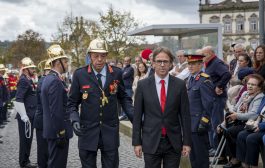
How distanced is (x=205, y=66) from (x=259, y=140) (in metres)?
2.97

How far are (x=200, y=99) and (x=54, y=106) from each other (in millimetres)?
2206

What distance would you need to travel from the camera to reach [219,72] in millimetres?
9914

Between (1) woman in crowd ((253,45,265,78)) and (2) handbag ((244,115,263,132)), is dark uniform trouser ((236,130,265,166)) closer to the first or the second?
(2) handbag ((244,115,263,132))

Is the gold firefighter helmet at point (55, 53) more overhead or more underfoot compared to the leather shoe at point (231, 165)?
more overhead

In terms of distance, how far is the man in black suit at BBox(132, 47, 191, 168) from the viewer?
5.64m

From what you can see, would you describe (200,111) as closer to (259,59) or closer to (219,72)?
(259,59)

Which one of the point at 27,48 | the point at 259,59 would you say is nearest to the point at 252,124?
the point at 259,59

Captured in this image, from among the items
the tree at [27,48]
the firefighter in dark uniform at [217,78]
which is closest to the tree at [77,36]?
the tree at [27,48]

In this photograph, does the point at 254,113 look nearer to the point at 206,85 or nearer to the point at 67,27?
the point at 206,85

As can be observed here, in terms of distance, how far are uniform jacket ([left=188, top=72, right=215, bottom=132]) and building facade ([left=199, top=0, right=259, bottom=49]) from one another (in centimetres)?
8689

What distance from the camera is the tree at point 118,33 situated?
4288 cm

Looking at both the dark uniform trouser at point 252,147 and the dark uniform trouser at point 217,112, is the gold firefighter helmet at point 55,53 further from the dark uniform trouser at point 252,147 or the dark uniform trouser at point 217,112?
the dark uniform trouser at point 217,112

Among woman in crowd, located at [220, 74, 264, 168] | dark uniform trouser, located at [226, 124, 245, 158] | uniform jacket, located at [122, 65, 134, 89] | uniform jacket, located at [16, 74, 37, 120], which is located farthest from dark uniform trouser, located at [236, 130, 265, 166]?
uniform jacket, located at [122, 65, 134, 89]

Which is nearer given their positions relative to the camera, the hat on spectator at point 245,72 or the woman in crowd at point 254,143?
the woman in crowd at point 254,143
